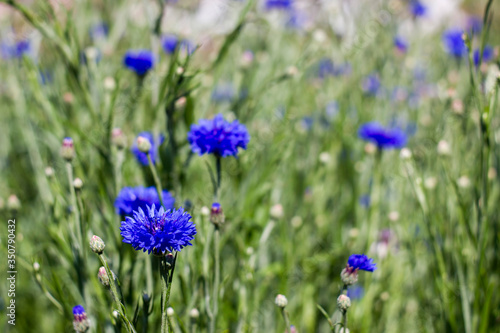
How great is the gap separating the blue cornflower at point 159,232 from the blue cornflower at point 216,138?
22 cm

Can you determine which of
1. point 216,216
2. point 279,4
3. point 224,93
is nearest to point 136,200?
point 216,216

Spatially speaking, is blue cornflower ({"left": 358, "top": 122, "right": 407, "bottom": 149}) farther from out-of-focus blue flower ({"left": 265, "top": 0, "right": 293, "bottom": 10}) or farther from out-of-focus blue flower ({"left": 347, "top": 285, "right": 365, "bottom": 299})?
out-of-focus blue flower ({"left": 265, "top": 0, "right": 293, "bottom": 10})

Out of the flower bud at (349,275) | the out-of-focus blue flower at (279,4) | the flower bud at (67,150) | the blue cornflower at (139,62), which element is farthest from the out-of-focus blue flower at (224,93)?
the flower bud at (349,275)

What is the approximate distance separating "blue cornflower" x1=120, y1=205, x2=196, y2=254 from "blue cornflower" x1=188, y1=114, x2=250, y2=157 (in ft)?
0.72

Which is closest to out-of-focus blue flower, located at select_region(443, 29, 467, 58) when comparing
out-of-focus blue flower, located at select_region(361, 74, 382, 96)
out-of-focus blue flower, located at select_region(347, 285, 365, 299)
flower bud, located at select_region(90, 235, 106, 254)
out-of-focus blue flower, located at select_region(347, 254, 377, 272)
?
out-of-focus blue flower, located at select_region(361, 74, 382, 96)

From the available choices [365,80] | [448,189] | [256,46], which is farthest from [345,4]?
[448,189]

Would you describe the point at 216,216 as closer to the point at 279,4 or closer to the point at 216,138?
the point at 216,138

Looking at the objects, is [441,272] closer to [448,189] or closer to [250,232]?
[448,189]

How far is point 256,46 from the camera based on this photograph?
2158 millimetres

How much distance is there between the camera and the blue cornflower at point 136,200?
76 cm

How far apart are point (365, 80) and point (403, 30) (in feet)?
3.51

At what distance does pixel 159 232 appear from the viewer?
0.54 metres

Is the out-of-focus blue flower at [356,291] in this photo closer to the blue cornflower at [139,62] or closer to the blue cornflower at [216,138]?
the blue cornflower at [216,138]

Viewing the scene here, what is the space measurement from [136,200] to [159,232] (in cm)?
25
